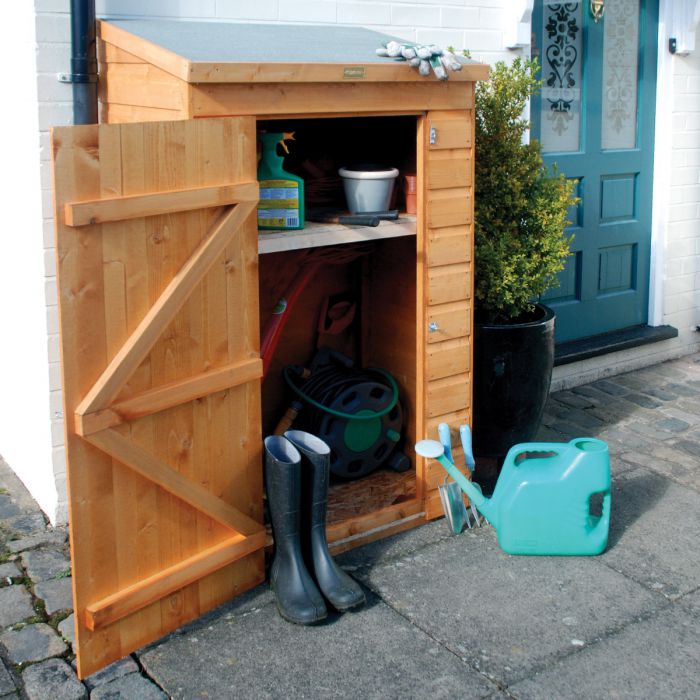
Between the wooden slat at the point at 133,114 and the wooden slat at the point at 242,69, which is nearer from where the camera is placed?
the wooden slat at the point at 242,69

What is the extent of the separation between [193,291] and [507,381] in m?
1.76

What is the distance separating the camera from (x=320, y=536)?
12.5ft

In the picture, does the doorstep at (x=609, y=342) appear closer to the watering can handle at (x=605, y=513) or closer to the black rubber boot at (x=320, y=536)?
the watering can handle at (x=605, y=513)

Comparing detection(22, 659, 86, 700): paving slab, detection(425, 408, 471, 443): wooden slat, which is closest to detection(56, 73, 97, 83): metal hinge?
detection(425, 408, 471, 443): wooden slat

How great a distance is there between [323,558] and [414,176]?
1.61m

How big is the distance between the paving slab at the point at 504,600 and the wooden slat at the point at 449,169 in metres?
1.46

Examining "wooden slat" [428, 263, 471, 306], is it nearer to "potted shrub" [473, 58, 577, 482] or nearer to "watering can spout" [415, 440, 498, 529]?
"potted shrub" [473, 58, 577, 482]

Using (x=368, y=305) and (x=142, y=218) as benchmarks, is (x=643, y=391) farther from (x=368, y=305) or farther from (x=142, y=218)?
(x=142, y=218)

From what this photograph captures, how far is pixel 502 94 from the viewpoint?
15.3ft

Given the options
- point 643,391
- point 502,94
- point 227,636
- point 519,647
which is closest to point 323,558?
point 227,636

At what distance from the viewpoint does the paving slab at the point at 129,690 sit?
325 cm

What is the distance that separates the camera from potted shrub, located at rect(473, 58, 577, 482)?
183 inches

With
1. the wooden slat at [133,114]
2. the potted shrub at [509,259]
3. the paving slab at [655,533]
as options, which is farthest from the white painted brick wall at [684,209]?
the wooden slat at [133,114]

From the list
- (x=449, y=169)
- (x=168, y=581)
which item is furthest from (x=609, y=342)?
(x=168, y=581)
